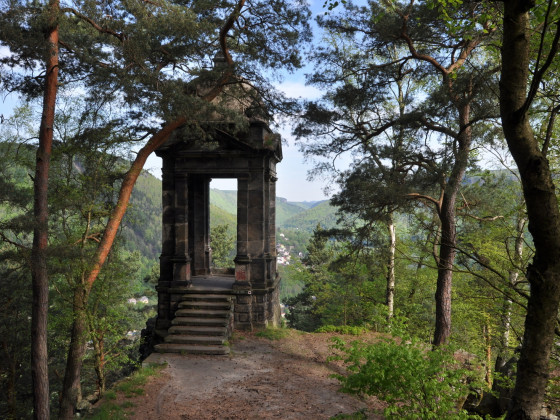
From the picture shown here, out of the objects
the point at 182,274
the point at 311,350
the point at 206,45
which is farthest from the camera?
the point at 182,274

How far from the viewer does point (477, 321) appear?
43.9 ft

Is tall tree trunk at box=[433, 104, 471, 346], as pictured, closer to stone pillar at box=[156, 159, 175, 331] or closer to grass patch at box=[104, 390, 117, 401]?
grass patch at box=[104, 390, 117, 401]

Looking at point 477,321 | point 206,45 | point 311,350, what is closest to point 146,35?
point 206,45

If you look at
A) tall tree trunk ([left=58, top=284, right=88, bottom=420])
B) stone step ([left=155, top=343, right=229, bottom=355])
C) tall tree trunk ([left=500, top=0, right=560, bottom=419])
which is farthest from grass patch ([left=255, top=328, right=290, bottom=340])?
tall tree trunk ([left=500, top=0, right=560, bottom=419])

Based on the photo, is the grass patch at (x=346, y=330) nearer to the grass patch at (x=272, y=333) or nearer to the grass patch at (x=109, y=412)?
the grass patch at (x=272, y=333)

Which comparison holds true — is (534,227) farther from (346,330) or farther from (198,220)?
(198,220)

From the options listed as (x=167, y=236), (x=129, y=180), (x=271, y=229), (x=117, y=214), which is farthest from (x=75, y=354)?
(x=271, y=229)

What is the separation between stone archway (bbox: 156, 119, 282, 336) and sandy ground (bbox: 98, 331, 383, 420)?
1684 millimetres

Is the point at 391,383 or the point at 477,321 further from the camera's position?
the point at 477,321

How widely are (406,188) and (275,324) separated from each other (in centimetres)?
595

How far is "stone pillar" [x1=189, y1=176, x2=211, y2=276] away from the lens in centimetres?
1296

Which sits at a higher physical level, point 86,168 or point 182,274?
point 86,168

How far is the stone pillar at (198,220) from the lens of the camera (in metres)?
13.0

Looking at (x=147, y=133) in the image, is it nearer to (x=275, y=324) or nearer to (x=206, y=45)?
(x=206, y=45)
